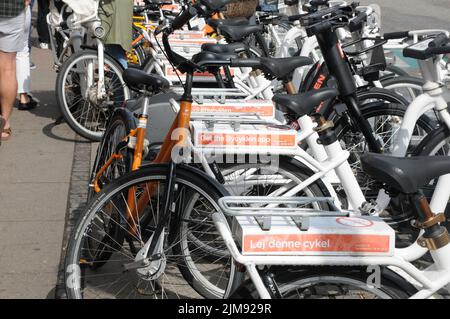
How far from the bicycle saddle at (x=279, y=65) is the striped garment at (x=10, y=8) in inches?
124

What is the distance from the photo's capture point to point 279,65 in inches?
175

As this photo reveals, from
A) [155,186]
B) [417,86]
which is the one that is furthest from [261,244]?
[417,86]

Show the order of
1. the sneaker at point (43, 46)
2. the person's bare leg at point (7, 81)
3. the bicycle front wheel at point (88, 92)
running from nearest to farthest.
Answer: the person's bare leg at point (7, 81), the bicycle front wheel at point (88, 92), the sneaker at point (43, 46)

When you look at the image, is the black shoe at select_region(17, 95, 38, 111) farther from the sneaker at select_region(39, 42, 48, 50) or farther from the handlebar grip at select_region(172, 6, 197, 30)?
the handlebar grip at select_region(172, 6, 197, 30)

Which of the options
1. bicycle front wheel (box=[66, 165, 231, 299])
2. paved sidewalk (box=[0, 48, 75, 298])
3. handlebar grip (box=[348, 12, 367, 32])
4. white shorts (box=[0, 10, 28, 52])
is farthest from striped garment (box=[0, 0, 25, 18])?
bicycle front wheel (box=[66, 165, 231, 299])

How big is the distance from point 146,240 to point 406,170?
6.13ft

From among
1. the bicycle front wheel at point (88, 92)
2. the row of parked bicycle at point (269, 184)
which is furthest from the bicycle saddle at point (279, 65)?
the bicycle front wheel at point (88, 92)

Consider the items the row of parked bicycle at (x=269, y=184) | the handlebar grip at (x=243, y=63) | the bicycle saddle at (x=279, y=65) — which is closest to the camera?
the row of parked bicycle at (x=269, y=184)

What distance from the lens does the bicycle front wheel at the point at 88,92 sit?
7.30 meters

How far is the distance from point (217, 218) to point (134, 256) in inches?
53.7

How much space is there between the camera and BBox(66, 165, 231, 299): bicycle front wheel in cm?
385

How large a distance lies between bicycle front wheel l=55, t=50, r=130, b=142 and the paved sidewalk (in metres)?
0.24

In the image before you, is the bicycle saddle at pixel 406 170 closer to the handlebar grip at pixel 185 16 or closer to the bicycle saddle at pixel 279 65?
the bicycle saddle at pixel 279 65

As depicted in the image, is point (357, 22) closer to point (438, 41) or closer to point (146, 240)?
point (438, 41)
